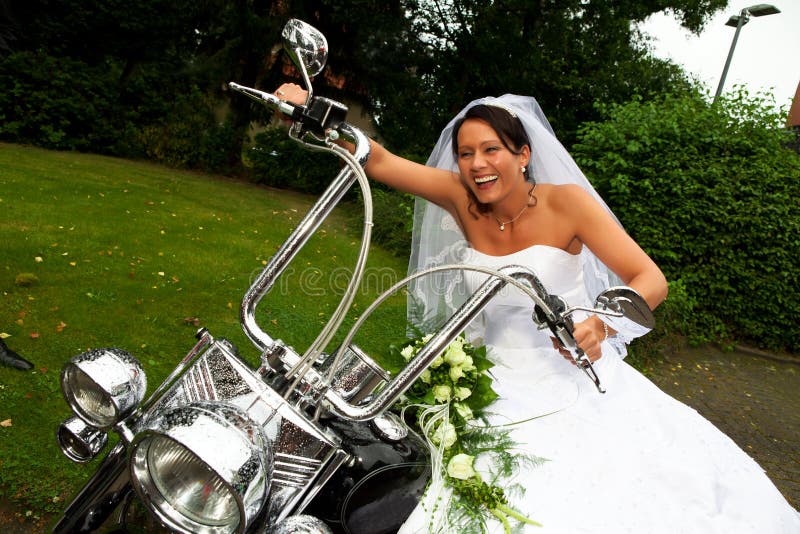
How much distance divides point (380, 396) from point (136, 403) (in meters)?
0.58

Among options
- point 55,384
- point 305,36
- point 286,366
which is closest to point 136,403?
point 286,366

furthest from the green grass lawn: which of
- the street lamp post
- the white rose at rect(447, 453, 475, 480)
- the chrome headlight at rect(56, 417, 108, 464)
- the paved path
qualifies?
the street lamp post

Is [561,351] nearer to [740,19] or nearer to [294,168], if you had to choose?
[740,19]

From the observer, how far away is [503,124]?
8.67 ft

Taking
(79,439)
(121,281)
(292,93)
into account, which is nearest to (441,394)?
(79,439)

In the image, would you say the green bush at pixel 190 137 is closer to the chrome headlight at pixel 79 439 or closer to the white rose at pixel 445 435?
the chrome headlight at pixel 79 439

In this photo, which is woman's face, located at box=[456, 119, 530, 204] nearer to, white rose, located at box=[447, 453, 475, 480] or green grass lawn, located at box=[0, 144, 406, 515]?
white rose, located at box=[447, 453, 475, 480]

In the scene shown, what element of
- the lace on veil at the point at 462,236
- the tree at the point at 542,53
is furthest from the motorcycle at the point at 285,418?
the tree at the point at 542,53

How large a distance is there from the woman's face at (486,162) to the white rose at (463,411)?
1121 millimetres

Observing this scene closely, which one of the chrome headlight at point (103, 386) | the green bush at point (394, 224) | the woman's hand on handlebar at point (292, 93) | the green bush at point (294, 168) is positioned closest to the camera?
the chrome headlight at point (103, 386)

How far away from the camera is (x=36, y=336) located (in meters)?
4.21

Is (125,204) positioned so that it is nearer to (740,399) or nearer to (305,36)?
(305,36)

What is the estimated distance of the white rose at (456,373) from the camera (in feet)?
5.87

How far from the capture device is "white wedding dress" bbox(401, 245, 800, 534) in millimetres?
1686
